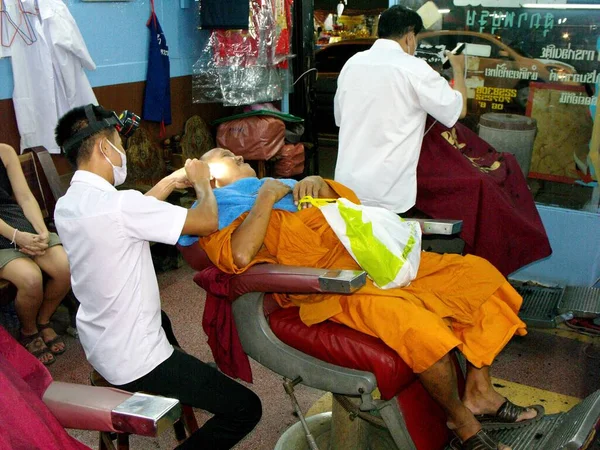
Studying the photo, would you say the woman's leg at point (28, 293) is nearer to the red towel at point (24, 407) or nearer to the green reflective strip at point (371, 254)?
the red towel at point (24, 407)

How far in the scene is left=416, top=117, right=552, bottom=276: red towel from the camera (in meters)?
2.96

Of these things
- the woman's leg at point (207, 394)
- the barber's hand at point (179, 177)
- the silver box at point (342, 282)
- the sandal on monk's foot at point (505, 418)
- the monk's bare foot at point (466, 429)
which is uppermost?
the barber's hand at point (179, 177)

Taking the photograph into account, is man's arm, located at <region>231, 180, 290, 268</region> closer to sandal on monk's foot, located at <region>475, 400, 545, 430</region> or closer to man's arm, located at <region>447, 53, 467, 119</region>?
sandal on monk's foot, located at <region>475, 400, 545, 430</region>

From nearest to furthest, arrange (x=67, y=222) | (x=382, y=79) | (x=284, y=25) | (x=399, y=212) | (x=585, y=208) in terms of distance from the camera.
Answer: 1. (x=67, y=222)
2. (x=382, y=79)
3. (x=399, y=212)
4. (x=585, y=208)
5. (x=284, y=25)

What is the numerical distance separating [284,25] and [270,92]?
518 millimetres

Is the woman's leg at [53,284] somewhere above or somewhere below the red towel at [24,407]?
below

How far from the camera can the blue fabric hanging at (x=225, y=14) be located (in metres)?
4.50

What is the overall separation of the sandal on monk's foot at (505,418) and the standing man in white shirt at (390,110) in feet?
3.26

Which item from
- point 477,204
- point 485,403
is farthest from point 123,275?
point 477,204

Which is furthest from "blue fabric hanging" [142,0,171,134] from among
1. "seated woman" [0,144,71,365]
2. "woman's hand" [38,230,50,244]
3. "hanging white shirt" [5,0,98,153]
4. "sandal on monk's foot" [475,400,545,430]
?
"sandal on monk's foot" [475,400,545,430]

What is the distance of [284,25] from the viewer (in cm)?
488

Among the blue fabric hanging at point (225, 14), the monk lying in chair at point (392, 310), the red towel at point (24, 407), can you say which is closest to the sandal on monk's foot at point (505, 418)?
the monk lying in chair at point (392, 310)

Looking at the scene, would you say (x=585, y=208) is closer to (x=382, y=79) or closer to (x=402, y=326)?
(x=382, y=79)

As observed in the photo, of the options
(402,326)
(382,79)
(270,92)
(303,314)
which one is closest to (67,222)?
(303,314)
